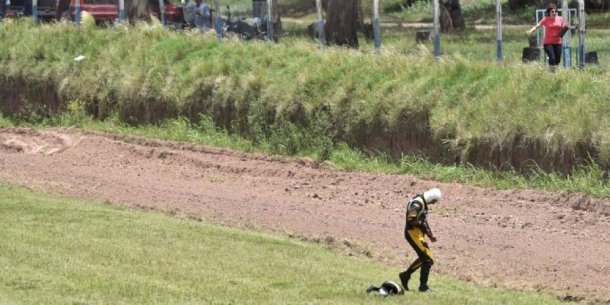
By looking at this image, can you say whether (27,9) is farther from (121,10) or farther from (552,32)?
(552,32)

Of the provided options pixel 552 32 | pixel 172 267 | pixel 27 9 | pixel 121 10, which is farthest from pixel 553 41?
pixel 27 9

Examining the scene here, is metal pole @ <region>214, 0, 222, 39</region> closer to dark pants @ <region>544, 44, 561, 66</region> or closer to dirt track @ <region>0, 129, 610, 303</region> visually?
dirt track @ <region>0, 129, 610, 303</region>

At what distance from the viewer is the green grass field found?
14211 millimetres

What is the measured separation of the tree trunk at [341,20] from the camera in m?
32.4

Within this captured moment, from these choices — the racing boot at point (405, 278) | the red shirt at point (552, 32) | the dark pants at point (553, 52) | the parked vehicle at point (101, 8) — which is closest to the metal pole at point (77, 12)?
the parked vehicle at point (101, 8)

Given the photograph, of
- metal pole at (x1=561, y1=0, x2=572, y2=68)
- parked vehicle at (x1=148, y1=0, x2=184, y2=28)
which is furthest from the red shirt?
parked vehicle at (x1=148, y1=0, x2=184, y2=28)

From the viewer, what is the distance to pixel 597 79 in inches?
858

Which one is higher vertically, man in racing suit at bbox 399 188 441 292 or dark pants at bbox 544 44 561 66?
dark pants at bbox 544 44 561 66

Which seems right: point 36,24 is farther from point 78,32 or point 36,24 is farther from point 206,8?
point 206,8

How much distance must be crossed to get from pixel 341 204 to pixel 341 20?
11807 millimetres

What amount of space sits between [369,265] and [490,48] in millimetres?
14275

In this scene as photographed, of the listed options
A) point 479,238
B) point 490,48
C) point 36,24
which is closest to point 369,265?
point 479,238

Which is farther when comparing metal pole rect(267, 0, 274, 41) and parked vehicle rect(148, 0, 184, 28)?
parked vehicle rect(148, 0, 184, 28)

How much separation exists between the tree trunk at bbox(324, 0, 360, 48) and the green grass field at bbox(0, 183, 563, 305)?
1334 centimetres
